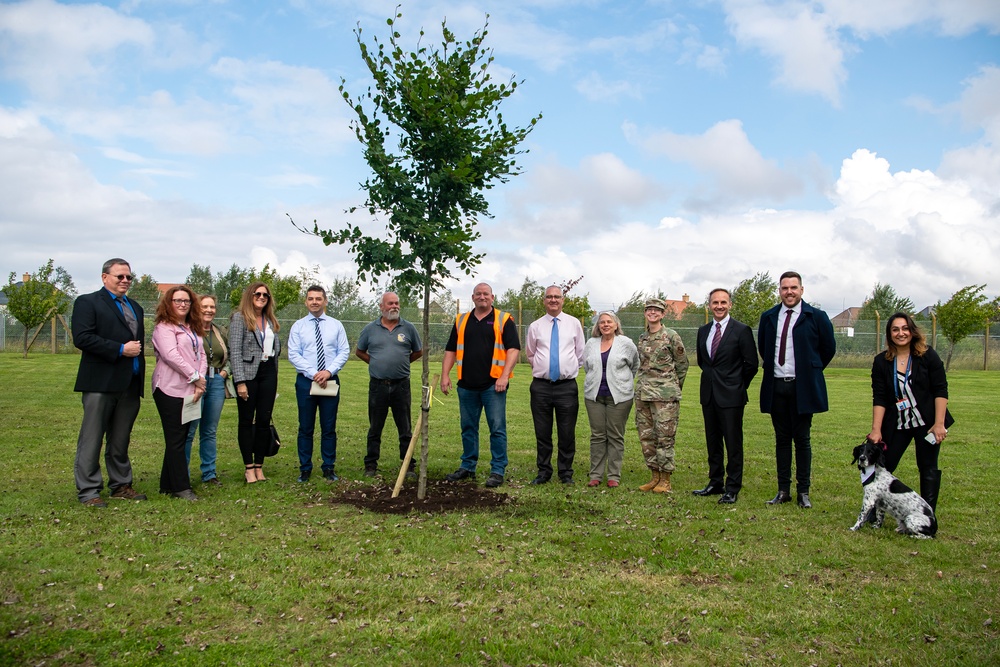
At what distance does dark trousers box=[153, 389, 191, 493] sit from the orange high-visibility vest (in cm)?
280

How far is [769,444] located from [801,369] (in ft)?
14.3

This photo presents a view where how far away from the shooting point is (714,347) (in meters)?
7.52

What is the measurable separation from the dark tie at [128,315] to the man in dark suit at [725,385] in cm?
553

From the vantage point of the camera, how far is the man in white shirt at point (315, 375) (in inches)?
310

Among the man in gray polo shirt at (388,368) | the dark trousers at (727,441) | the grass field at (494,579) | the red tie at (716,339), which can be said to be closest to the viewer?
the grass field at (494,579)

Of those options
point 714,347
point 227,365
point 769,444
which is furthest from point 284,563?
point 769,444

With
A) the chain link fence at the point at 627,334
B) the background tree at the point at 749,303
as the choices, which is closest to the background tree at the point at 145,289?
the chain link fence at the point at 627,334

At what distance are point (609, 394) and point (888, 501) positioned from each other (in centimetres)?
291

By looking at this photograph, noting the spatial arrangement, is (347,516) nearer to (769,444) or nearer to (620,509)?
(620,509)

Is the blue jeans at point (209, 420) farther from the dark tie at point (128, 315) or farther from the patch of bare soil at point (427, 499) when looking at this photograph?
the patch of bare soil at point (427, 499)

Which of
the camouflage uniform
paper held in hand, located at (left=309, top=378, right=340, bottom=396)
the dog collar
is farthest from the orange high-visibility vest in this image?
the dog collar

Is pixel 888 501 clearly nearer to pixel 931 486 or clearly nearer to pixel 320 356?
pixel 931 486

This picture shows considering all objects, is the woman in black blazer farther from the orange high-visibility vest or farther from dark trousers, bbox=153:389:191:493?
dark trousers, bbox=153:389:191:493

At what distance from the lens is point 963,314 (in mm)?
31359
